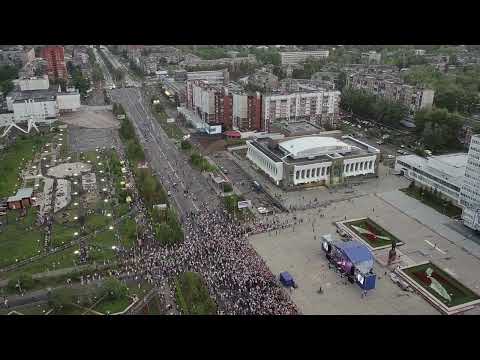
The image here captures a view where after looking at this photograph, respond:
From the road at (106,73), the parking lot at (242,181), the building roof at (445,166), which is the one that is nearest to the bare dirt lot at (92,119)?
the road at (106,73)

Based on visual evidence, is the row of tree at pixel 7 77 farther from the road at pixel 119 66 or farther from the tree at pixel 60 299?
the tree at pixel 60 299

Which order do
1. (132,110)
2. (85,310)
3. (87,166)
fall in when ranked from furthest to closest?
1. (132,110)
2. (87,166)
3. (85,310)

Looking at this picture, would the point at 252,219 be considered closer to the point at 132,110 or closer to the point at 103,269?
the point at 103,269

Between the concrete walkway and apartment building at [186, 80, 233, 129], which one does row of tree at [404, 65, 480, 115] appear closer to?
apartment building at [186, 80, 233, 129]

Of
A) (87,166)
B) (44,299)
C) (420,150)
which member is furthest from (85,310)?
(420,150)

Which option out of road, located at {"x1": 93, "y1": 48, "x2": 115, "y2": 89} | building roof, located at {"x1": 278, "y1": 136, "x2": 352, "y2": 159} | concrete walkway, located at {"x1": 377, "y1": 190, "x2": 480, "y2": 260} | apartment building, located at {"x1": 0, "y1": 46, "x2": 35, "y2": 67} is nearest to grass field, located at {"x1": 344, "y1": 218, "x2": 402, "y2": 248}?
concrete walkway, located at {"x1": 377, "y1": 190, "x2": 480, "y2": 260}

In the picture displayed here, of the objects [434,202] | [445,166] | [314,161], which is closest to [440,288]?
[434,202]

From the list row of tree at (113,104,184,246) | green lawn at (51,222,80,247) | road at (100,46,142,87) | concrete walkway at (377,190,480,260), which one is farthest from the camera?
road at (100,46,142,87)
